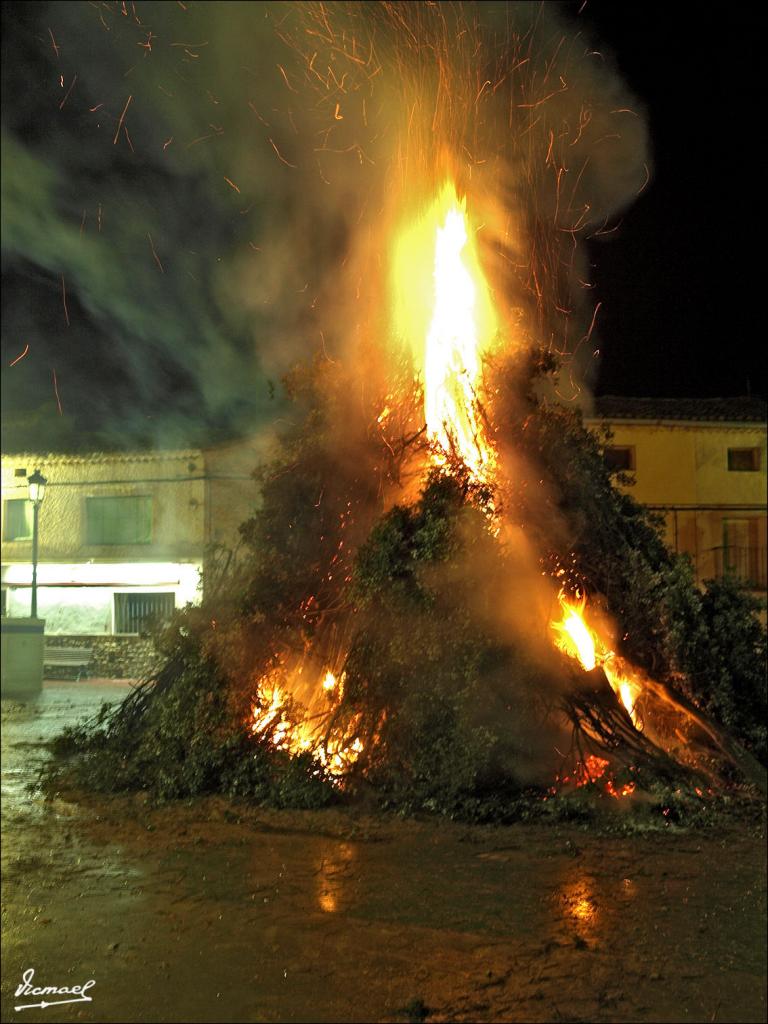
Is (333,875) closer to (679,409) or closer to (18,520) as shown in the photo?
(18,520)

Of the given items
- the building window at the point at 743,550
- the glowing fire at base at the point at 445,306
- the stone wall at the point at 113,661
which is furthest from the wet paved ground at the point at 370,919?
the building window at the point at 743,550

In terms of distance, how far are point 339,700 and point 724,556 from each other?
20621mm

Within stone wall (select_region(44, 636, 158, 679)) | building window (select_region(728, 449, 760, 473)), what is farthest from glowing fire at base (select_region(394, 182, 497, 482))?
building window (select_region(728, 449, 760, 473))

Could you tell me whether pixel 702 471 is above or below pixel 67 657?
above

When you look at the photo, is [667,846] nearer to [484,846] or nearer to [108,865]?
[484,846]

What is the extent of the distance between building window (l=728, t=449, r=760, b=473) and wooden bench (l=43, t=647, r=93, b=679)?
17.4 meters

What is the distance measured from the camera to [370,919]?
19.5 ft

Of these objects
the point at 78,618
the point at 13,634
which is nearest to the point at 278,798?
the point at 13,634

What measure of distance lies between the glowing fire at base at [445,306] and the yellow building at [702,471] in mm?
16425

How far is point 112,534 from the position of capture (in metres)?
25.5

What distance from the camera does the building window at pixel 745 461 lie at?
27875 mm

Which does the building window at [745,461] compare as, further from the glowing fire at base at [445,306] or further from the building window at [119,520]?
the glowing fire at base at [445,306]

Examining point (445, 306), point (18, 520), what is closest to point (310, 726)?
point (445, 306)

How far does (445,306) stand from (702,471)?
18.3 meters
